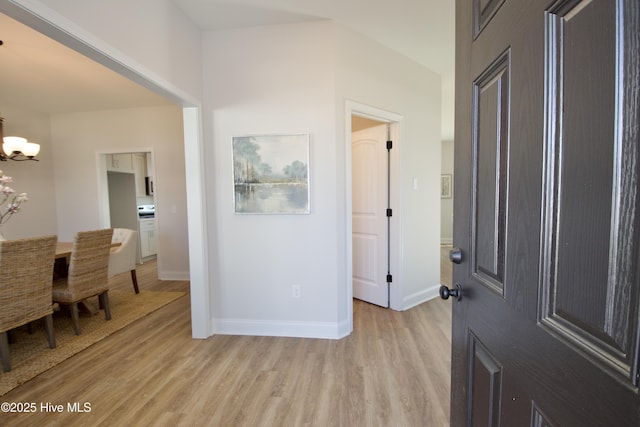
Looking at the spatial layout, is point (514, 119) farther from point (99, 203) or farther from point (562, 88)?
point (99, 203)

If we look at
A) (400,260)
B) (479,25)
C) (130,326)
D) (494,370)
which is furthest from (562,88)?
(130,326)

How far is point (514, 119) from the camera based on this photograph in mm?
601

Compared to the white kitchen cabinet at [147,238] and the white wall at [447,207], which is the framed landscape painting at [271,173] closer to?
the white kitchen cabinet at [147,238]

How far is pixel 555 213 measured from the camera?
478 mm

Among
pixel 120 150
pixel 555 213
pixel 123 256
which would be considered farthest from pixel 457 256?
pixel 120 150

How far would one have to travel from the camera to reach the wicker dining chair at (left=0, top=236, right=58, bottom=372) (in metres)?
1.92

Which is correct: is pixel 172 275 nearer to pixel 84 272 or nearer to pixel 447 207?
pixel 84 272

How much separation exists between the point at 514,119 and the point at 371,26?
2246 millimetres

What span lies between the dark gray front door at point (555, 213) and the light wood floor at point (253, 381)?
1059 millimetres

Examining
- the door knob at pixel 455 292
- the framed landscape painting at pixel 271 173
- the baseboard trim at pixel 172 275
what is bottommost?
the baseboard trim at pixel 172 275

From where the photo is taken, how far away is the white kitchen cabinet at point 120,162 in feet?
16.3

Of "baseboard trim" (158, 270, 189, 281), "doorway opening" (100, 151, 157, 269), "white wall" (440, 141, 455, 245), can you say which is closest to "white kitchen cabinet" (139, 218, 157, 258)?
"doorway opening" (100, 151, 157, 269)

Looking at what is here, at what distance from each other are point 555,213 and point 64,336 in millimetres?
3610

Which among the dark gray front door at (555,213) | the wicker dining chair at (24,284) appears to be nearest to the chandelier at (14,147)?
the wicker dining chair at (24,284)
